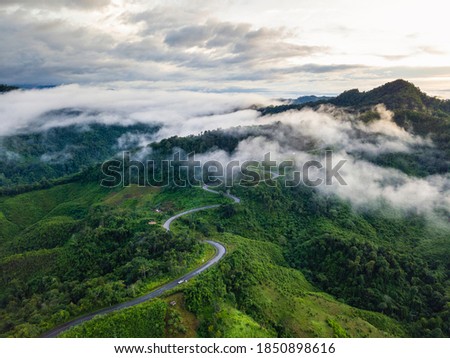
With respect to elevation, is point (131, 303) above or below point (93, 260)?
above

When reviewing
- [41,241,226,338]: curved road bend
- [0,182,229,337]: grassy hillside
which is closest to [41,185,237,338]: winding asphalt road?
[41,241,226,338]: curved road bend


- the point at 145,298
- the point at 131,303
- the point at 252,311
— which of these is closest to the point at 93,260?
the point at 131,303

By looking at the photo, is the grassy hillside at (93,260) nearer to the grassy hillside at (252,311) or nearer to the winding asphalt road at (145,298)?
the winding asphalt road at (145,298)

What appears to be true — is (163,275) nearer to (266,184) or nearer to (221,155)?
(266,184)

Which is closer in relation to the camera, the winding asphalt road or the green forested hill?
the winding asphalt road

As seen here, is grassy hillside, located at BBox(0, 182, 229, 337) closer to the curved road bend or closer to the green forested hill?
the green forested hill

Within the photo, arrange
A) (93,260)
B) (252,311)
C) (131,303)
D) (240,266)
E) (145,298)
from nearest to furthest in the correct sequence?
(131,303) → (145,298) → (252,311) → (240,266) → (93,260)

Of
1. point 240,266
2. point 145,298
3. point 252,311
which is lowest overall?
point 252,311

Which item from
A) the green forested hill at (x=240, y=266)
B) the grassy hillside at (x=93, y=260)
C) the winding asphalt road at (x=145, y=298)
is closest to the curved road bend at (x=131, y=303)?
the winding asphalt road at (x=145, y=298)

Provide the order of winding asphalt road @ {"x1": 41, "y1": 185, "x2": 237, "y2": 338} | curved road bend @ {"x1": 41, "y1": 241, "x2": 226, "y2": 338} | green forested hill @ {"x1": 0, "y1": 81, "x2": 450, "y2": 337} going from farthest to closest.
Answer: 1. green forested hill @ {"x1": 0, "y1": 81, "x2": 450, "y2": 337}
2. winding asphalt road @ {"x1": 41, "y1": 185, "x2": 237, "y2": 338}
3. curved road bend @ {"x1": 41, "y1": 241, "x2": 226, "y2": 338}

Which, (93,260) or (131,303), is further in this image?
(93,260)

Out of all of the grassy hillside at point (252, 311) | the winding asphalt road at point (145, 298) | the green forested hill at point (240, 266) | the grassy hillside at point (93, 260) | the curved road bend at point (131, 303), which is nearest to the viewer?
the grassy hillside at point (252, 311)

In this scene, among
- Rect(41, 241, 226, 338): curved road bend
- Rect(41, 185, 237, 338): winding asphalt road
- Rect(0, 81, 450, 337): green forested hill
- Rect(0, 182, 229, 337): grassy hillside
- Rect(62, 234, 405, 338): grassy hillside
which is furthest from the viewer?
Rect(0, 182, 229, 337): grassy hillside

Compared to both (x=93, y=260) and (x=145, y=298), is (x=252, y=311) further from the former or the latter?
(x=93, y=260)
